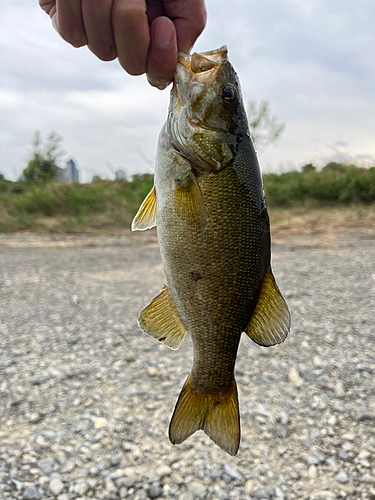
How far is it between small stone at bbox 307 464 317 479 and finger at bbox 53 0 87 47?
283 cm

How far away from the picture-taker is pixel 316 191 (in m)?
17.5

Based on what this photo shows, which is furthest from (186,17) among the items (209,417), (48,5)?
(209,417)

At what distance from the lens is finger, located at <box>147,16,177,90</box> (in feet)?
5.09

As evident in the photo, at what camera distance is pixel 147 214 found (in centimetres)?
176

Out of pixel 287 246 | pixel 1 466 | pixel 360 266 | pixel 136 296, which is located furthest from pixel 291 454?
pixel 287 246

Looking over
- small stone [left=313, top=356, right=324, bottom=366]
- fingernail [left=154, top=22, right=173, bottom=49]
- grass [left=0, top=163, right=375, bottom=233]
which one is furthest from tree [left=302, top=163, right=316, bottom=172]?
fingernail [left=154, top=22, right=173, bottom=49]

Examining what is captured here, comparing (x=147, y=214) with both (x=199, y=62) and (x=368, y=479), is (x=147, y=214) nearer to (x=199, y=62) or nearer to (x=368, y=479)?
(x=199, y=62)

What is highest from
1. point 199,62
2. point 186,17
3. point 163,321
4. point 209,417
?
point 186,17

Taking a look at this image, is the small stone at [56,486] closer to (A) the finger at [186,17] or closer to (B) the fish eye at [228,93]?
(B) the fish eye at [228,93]

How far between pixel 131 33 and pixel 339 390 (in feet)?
11.1

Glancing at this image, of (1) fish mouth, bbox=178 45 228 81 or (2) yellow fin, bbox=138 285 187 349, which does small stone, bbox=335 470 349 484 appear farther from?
(1) fish mouth, bbox=178 45 228 81

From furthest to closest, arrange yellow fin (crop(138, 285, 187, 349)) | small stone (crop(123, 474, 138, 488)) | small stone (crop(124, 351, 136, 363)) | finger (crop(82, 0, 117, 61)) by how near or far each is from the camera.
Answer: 1. small stone (crop(124, 351, 136, 363))
2. small stone (crop(123, 474, 138, 488))
3. yellow fin (crop(138, 285, 187, 349))
4. finger (crop(82, 0, 117, 61))

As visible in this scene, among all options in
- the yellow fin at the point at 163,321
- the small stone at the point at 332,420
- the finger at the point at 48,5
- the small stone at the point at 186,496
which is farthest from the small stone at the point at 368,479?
the finger at the point at 48,5

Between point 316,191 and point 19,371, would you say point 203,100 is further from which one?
point 316,191
